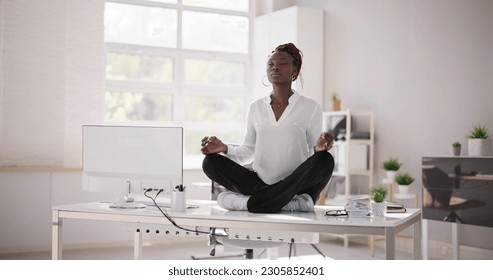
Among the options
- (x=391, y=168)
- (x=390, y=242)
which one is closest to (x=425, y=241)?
(x=391, y=168)

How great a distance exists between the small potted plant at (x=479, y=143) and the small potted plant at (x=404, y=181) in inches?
27.7

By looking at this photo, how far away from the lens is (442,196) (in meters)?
5.06

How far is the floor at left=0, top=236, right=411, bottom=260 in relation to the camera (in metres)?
5.65

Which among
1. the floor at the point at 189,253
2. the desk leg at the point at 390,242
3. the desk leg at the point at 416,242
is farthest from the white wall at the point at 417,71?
the desk leg at the point at 390,242

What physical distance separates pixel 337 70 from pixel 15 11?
3199 mm

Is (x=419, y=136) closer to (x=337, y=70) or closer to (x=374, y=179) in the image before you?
(x=374, y=179)

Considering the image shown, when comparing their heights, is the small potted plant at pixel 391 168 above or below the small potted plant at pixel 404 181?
above

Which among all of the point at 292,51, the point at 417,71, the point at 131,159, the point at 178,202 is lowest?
the point at 178,202

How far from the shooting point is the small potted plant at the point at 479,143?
4.95 meters

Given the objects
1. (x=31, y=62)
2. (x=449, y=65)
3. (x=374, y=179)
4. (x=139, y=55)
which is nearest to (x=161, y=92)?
(x=139, y=55)

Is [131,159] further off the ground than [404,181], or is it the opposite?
[131,159]

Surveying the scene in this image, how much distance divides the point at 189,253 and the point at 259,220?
3.11m

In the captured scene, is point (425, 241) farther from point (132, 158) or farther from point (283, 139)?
point (132, 158)

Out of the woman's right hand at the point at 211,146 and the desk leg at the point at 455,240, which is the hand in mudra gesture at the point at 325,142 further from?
the desk leg at the point at 455,240
